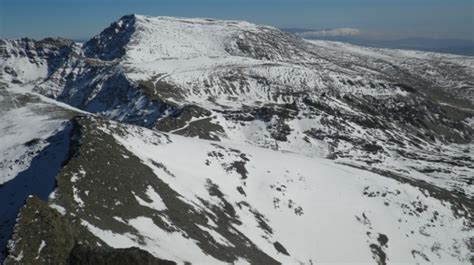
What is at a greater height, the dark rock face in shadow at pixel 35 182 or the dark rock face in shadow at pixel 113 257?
the dark rock face in shadow at pixel 113 257

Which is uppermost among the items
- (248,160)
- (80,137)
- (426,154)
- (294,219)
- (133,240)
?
(80,137)

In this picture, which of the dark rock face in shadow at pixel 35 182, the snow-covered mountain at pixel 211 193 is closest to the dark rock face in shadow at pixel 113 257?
the snow-covered mountain at pixel 211 193

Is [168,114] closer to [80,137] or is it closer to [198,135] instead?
[198,135]

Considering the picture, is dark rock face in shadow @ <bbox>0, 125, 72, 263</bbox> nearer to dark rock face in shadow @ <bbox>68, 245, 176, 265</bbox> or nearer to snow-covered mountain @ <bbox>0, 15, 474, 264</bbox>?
snow-covered mountain @ <bbox>0, 15, 474, 264</bbox>

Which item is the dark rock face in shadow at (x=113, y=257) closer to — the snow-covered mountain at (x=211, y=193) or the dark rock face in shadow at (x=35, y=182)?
the snow-covered mountain at (x=211, y=193)

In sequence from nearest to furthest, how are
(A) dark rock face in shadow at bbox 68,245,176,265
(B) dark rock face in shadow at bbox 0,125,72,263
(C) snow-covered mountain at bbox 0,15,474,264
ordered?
(A) dark rock face in shadow at bbox 68,245,176,265 < (C) snow-covered mountain at bbox 0,15,474,264 < (B) dark rock face in shadow at bbox 0,125,72,263

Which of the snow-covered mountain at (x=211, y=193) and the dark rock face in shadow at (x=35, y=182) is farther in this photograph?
the dark rock face in shadow at (x=35, y=182)

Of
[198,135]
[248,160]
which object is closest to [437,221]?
[248,160]

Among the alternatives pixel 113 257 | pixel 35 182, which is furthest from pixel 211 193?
pixel 113 257

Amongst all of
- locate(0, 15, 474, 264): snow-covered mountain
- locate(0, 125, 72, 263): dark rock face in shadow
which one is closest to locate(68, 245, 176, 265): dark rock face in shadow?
locate(0, 15, 474, 264): snow-covered mountain
